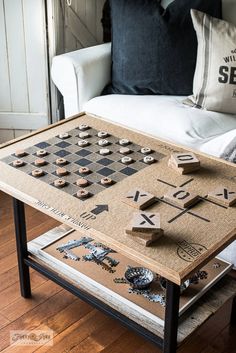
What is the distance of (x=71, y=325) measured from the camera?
178cm

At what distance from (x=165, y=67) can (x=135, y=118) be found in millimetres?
305

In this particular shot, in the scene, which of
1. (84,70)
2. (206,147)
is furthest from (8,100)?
(206,147)

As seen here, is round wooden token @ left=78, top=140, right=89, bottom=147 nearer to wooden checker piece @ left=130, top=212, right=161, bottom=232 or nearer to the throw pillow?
wooden checker piece @ left=130, top=212, right=161, bottom=232

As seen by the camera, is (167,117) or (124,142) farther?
(167,117)

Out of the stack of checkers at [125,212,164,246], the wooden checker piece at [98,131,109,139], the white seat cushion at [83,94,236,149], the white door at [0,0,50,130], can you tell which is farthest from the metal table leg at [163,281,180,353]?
the white door at [0,0,50,130]

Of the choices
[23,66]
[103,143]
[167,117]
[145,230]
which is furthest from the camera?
[23,66]

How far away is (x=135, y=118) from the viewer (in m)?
2.26

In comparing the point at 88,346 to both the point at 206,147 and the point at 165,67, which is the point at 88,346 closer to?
the point at 206,147

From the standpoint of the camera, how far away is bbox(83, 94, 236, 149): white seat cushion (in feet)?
7.04

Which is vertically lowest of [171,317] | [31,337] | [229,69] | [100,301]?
[31,337]

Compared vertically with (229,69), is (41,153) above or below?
below

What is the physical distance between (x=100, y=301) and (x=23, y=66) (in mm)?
1377

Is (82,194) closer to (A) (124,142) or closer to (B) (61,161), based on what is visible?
(B) (61,161)

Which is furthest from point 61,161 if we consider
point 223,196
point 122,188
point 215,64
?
point 215,64
